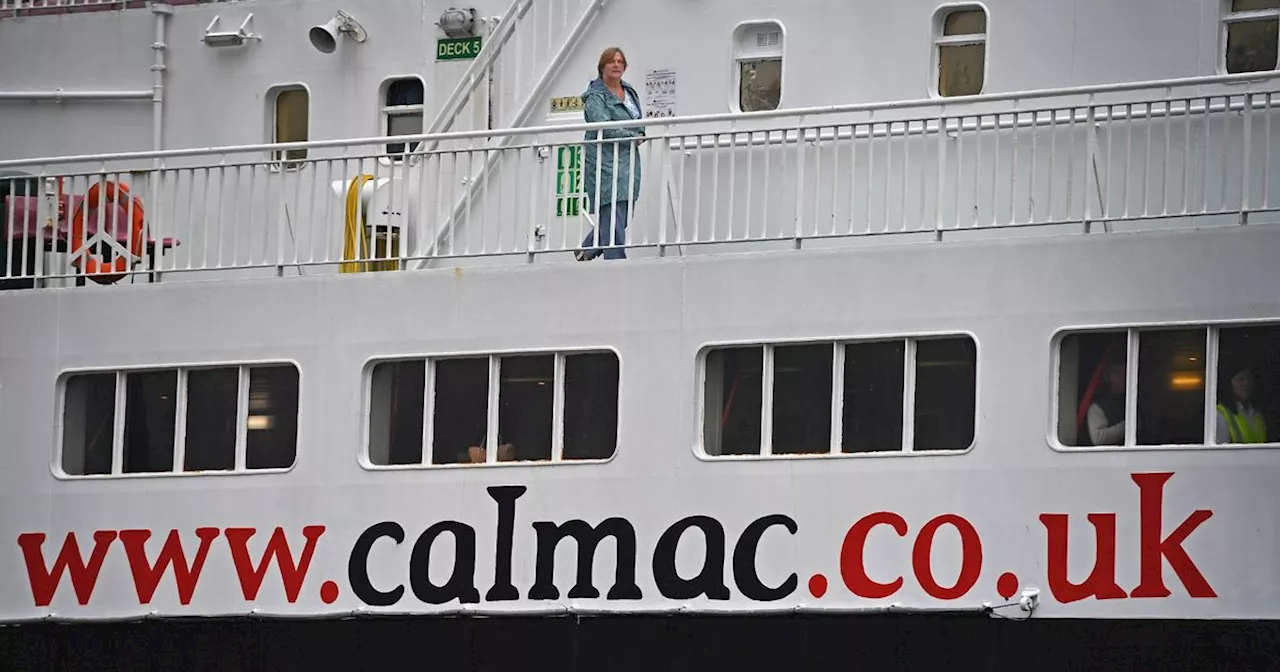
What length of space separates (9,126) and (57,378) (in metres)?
3.86

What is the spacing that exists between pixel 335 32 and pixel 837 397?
5.44m

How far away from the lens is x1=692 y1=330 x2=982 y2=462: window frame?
12492 millimetres

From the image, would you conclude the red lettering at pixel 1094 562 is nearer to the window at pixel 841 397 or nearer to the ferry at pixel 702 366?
the ferry at pixel 702 366

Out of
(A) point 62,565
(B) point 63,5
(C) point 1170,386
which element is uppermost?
(B) point 63,5

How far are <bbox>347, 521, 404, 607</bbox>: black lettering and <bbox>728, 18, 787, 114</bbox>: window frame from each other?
3442mm

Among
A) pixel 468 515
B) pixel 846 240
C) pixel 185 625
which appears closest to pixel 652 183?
pixel 846 240

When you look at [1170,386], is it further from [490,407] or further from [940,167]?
[490,407]

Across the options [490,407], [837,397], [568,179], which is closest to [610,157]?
[568,179]

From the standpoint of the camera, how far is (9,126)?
1795 centimetres

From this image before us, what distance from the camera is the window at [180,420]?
1431 centimetres

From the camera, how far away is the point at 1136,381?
12.1 m

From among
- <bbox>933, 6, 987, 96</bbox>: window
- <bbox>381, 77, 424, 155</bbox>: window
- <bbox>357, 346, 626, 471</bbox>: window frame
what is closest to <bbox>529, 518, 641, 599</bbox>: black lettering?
<bbox>357, 346, 626, 471</bbox>: window frame

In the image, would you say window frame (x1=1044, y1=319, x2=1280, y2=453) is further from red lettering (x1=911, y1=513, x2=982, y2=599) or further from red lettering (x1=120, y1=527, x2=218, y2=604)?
red lettering (x1=120, y1=527, x2=218, y2=604)

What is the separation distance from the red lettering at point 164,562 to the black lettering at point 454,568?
1.43 m
